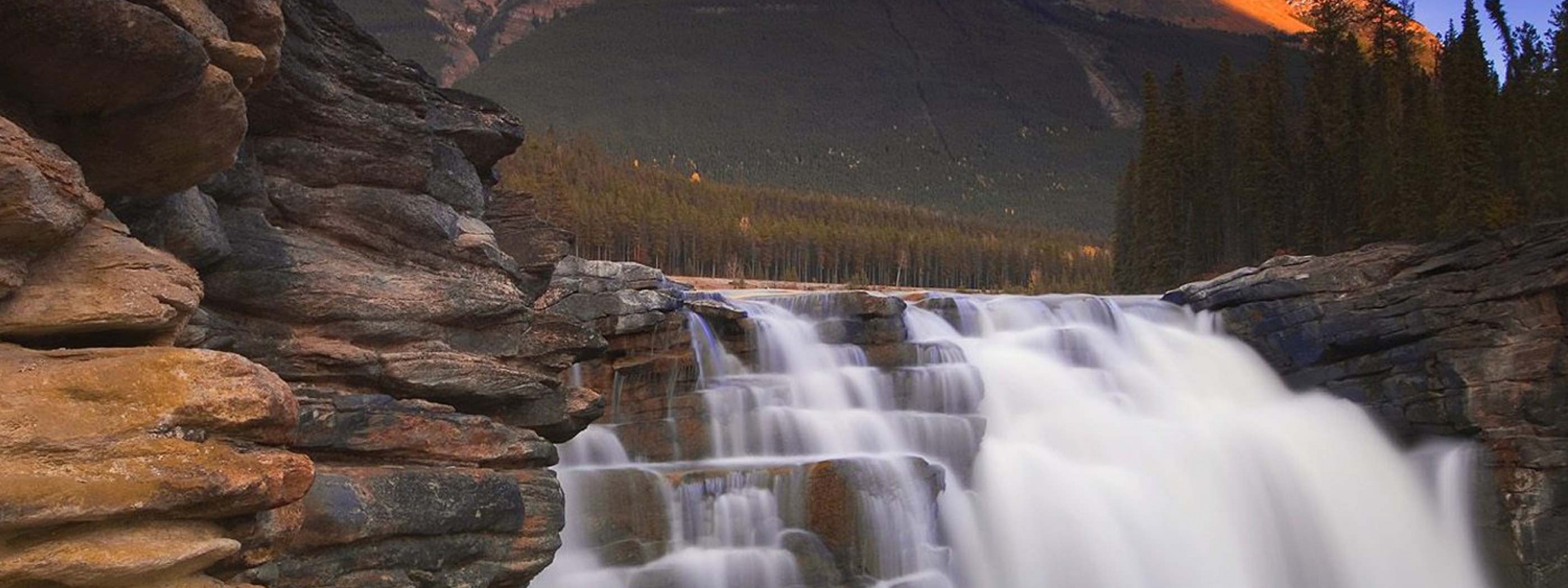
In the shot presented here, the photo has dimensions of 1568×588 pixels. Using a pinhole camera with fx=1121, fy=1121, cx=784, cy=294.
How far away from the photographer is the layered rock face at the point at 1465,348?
28156 millimetres

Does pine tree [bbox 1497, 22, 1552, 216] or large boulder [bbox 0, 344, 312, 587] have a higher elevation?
pine tree [bbox 1497, 22, 1552, 216]

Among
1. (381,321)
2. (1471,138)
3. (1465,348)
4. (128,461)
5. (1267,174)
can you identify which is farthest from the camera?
(1267,174)

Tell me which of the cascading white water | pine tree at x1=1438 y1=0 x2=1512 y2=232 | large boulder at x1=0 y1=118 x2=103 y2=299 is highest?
pine tree at x1=1438 y1=0 x2=1512 y2=232

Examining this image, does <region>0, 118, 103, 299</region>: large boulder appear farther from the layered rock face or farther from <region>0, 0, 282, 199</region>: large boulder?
the layered rock face

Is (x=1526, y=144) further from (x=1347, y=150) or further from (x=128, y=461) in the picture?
(x=128, y=461)

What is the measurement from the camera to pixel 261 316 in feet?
44.4

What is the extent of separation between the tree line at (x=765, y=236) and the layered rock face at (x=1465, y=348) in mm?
62421

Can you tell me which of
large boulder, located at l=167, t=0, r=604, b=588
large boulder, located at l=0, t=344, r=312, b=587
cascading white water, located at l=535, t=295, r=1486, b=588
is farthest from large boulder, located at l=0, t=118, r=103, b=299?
cascading white water, located at l=535, t=295, r=1486, b=588

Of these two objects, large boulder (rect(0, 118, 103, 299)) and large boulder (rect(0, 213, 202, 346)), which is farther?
large boulder (rect(0, 213, 202, 346))

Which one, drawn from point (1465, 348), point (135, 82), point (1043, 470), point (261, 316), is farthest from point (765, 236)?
point (135, 82)

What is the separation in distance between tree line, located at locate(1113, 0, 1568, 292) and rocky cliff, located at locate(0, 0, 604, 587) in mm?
32231

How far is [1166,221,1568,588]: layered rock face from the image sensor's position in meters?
28.2

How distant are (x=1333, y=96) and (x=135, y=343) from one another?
199ft

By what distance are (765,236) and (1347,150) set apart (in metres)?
73.0
